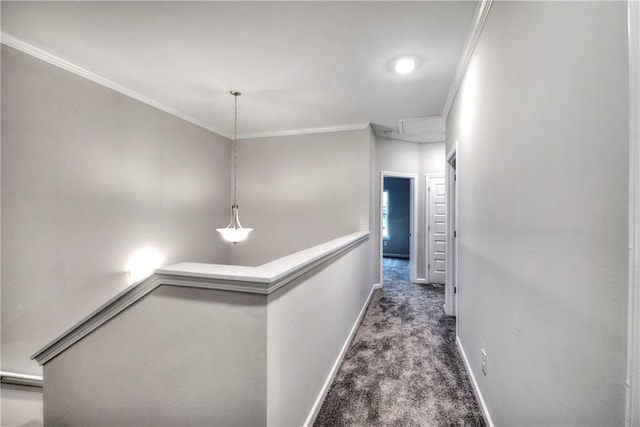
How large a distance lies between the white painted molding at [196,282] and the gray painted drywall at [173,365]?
1.3 inches

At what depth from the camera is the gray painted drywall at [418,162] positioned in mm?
4707

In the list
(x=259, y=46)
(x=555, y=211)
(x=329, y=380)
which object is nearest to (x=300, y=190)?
A: (x=259, y=46)

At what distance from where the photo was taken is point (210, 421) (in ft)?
3.82

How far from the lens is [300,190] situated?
170 inches

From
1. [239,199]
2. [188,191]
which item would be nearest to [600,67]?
[188,191]

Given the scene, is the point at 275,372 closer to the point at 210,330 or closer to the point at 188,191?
the point at 210,330

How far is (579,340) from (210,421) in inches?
56.6

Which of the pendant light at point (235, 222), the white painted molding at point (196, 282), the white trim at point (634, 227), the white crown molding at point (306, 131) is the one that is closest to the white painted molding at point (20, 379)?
the white painted molding at point (196, 282)

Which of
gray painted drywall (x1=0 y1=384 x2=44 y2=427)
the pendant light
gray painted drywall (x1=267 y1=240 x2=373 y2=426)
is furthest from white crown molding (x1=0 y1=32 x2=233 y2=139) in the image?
gray painted drywall (x1=267 y1=240 x2=373 y2=426)

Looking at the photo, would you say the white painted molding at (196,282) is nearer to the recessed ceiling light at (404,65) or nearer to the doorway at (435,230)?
the recessed ceiling light at (404,65)

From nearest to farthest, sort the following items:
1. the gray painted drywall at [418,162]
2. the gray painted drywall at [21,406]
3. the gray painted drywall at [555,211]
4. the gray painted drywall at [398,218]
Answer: the gray painted drywall at [555,211]
the gray painted drywall at [21,406]
the gray painted drywall at [418,162]
the gray painted drywall at [398,218]

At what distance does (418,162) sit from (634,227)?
4598mm

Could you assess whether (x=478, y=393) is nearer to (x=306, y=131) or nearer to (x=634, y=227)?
(x=634, y=227)

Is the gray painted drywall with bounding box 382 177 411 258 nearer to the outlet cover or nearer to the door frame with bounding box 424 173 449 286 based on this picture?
the door frame with bounding box 424 173 449 286
